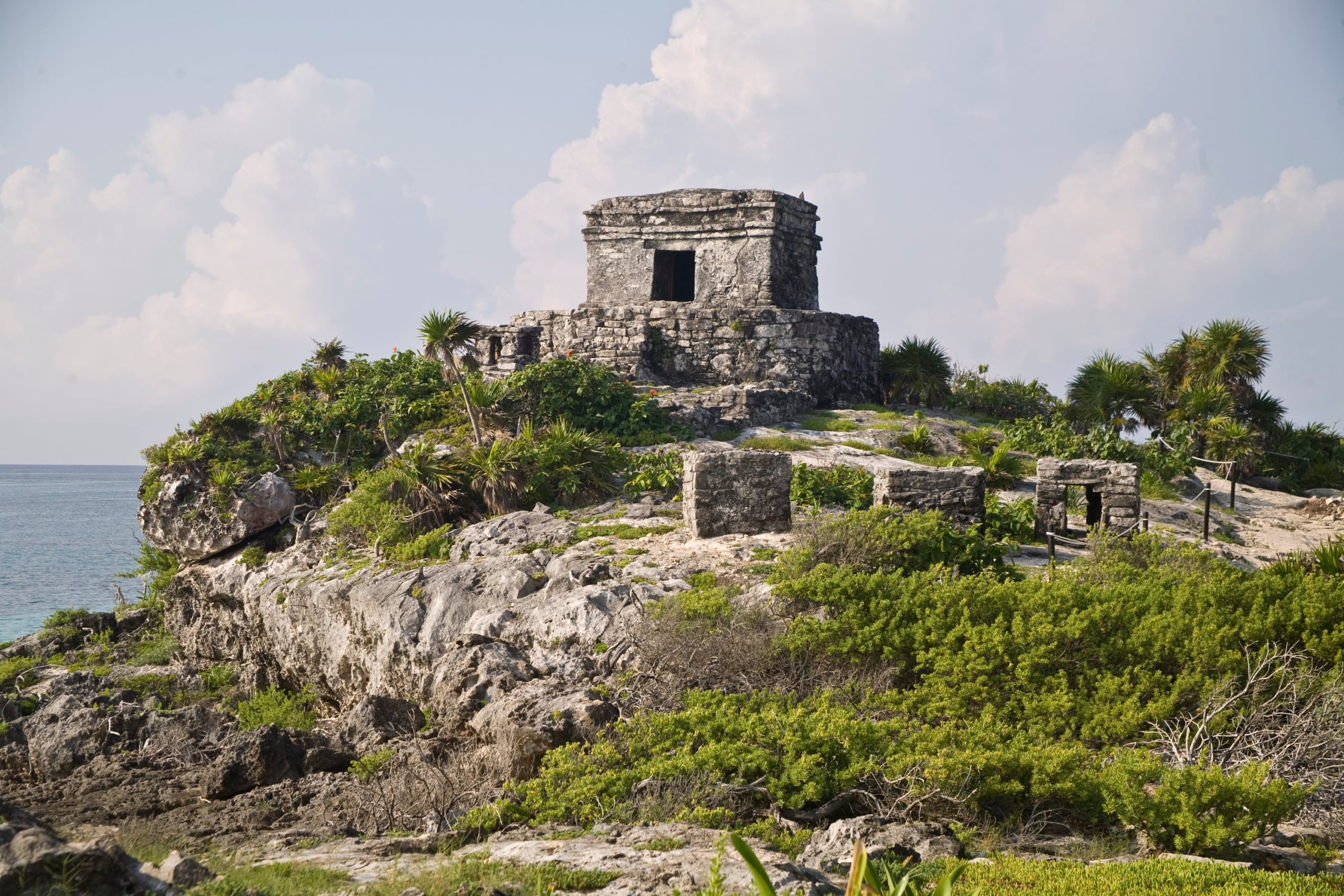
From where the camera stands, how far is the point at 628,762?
655 cm

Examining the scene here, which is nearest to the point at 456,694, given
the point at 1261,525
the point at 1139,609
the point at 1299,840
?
the point at 1139,609

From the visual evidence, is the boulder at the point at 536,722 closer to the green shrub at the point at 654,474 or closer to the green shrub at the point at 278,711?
the green shrub at the point at 278,711

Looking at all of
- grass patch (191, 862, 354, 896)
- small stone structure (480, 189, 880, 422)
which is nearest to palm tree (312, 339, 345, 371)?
small stone structure (480, 189, 880, 422)

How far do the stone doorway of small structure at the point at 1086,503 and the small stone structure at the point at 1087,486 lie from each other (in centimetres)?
1

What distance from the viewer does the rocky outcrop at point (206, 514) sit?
13930 millimetres

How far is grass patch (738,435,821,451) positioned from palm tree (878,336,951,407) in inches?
194

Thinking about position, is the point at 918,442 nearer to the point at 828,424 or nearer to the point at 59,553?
the point at 828,424

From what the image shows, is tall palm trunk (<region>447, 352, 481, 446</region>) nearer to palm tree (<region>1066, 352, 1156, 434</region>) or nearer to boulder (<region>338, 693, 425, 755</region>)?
boulder (<region>338, 693, 425, 755</region>)

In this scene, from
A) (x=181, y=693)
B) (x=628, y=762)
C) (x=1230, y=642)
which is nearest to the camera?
(x=628, y=762)

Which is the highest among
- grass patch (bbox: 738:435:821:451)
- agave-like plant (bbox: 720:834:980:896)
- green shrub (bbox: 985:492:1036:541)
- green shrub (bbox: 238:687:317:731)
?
grass patch (bbox: 738:435:821:451)

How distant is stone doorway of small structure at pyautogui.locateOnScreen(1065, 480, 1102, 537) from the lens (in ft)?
39.6

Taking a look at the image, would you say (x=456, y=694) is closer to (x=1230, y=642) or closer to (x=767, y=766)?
(x=767, y=766)

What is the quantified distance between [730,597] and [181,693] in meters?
7.10

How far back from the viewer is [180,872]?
4.20m
